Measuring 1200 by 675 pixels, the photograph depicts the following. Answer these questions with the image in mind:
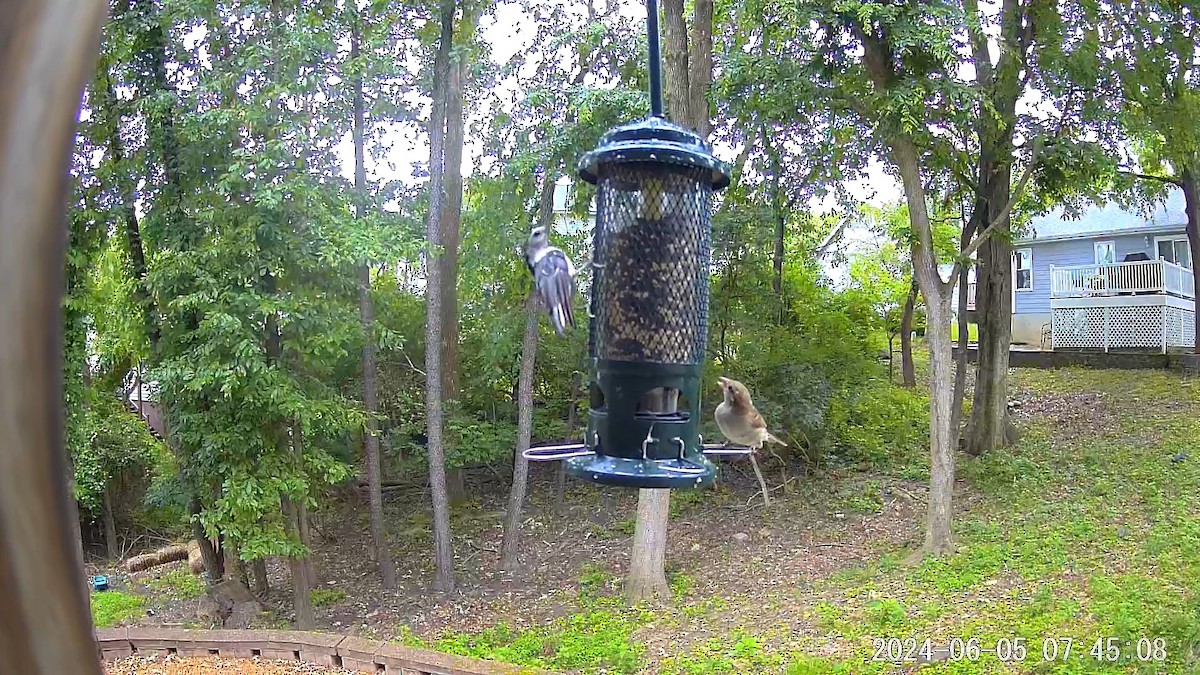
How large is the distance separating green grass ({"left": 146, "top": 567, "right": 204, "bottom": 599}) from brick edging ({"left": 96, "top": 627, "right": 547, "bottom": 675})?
239 cm

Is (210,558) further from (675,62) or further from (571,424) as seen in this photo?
(675,62)

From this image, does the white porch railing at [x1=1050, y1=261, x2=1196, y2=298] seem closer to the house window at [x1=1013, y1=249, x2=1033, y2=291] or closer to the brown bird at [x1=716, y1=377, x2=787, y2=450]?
the house window at [x1=1013, y1=249, x2=1033, y2=291]

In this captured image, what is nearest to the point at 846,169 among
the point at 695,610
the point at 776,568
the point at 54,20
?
the point at 776,568

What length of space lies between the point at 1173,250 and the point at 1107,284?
3.09m

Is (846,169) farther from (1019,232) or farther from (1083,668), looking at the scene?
(1083,668)

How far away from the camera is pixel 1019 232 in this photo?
35.4 feet

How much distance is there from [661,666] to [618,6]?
5.33 meters

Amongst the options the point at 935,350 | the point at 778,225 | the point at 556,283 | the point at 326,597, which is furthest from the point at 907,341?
the point at 556,283

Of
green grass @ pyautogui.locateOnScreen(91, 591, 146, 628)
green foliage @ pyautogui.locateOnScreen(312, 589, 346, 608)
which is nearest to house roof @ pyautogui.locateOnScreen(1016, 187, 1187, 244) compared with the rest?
green foliage @ pyautogui.locateOnScreen(312, 589, 346, 608)

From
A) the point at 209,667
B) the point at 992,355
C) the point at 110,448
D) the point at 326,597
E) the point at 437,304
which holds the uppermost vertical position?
the point at 437,304

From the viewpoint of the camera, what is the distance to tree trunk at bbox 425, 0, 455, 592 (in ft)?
22.4

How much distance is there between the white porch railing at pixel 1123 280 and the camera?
14.3m

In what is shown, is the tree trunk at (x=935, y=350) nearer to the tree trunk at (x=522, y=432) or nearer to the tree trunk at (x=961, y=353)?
the tree trunk at (x=961, y=353)

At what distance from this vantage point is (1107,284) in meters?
14.8
